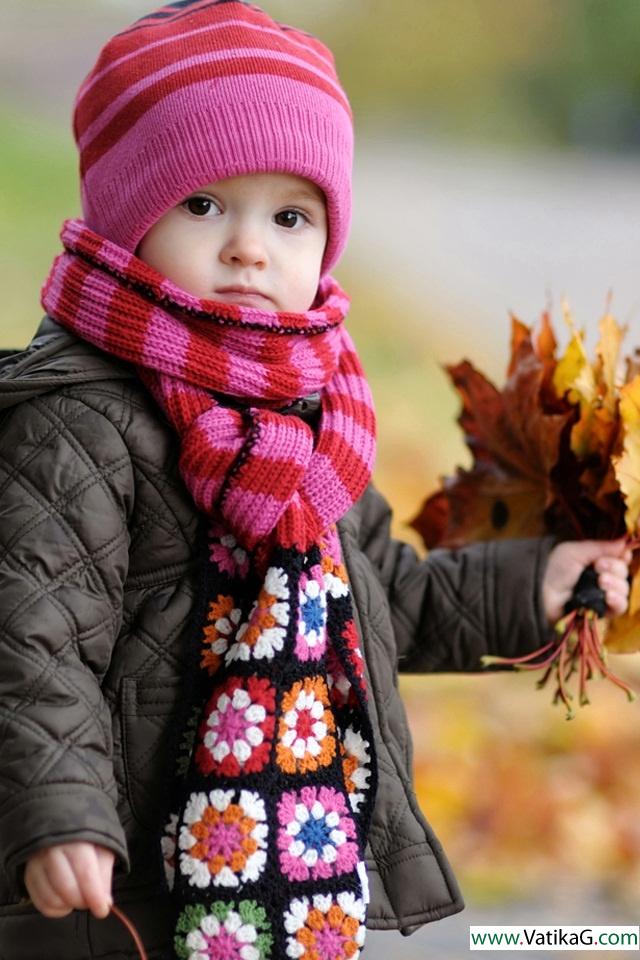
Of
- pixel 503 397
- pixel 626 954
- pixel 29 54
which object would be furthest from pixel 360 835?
pixel 29 54

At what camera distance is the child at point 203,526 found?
105 cm

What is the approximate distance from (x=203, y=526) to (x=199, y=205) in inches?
11.9

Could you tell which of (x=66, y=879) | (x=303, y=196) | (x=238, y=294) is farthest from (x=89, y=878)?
(x=303, y=196)

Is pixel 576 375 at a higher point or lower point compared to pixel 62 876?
higher

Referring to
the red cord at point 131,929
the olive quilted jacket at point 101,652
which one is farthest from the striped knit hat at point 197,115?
the red cord at point 131,929

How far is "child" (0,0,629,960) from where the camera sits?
1.05 meters

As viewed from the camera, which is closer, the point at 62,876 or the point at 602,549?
the point at 62,876

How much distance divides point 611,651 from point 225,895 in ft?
1.86

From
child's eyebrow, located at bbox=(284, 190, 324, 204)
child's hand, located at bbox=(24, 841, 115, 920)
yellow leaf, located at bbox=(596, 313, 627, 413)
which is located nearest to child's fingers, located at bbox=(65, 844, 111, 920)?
child's hand, located at bbox=(24, 841, 115, 920)

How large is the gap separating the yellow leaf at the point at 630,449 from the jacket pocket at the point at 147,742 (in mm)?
514

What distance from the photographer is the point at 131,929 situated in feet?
3.40

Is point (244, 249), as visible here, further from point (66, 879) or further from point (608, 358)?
point (66, 879)

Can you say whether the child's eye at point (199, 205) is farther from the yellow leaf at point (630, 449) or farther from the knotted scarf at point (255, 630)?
the yellow leaf at point (630, 449)

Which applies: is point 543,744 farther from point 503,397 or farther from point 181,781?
point 181,781
